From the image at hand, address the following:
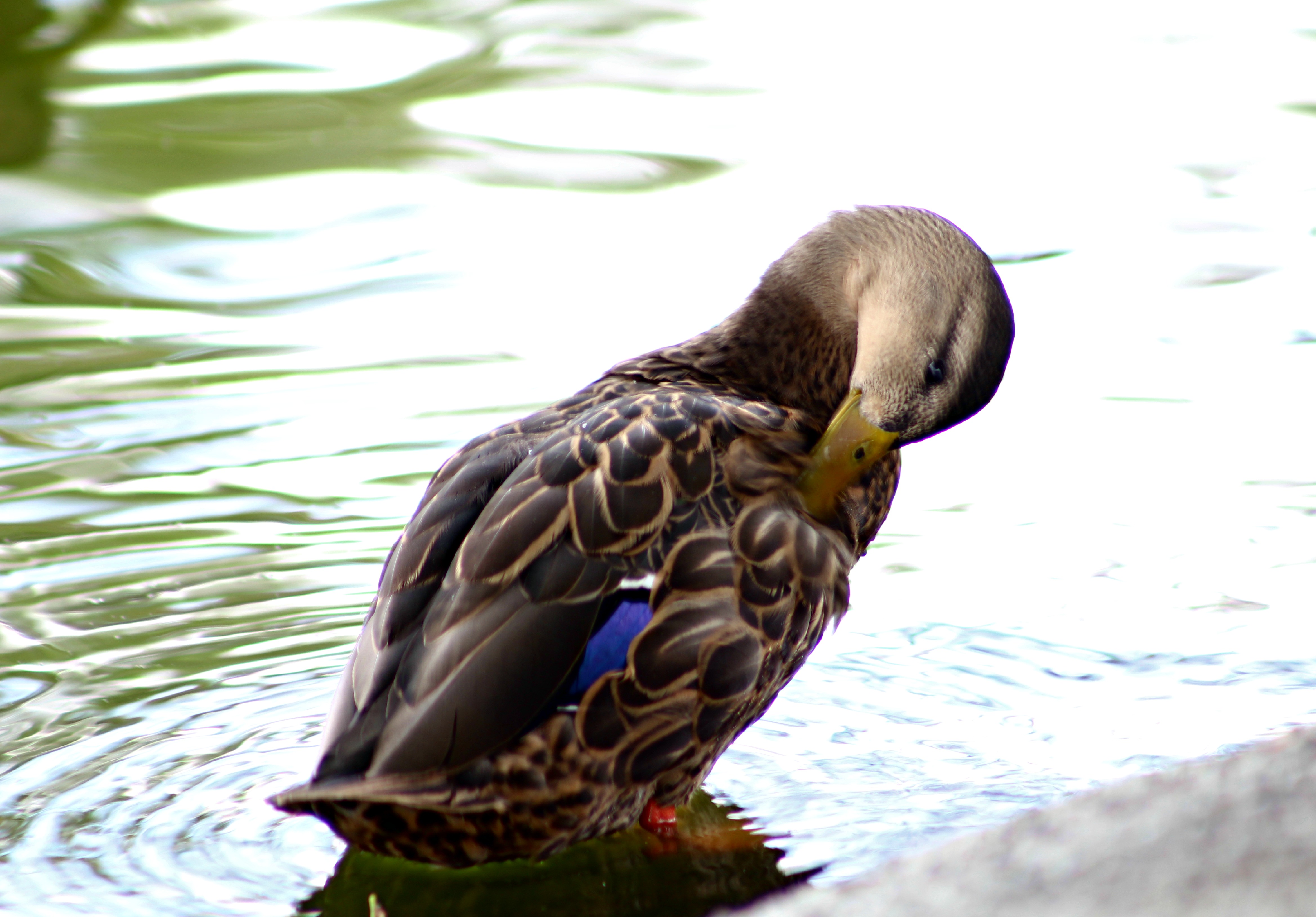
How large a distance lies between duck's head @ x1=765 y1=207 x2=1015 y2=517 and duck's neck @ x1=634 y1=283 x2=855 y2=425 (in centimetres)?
4

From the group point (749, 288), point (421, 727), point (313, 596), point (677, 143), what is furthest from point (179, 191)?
point (421, 727)

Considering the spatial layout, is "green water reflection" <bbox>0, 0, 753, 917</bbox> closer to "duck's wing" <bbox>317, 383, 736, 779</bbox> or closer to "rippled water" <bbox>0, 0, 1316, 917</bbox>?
"rippled water" <bbox>0, 0, 1316, 917</bbox>

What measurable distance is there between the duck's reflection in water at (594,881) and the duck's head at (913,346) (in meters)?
0.73

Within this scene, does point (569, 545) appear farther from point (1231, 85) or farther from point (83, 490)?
point (1231, 85)

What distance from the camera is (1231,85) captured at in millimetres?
9016

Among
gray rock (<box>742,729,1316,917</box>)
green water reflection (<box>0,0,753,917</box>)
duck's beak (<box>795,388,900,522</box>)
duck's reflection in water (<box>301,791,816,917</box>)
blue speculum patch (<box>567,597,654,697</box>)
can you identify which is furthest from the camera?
duck's beak (<box>795,388,900,522</box>)

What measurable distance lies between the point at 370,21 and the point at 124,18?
1502mm

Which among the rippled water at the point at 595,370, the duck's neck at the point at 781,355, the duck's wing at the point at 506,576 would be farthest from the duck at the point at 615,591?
the rippled water at the point at 595,370

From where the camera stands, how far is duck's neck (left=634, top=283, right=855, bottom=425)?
407cm

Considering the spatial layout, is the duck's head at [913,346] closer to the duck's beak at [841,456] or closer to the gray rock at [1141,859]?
the duck's beak at [841,456]

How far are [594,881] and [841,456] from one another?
1.03m

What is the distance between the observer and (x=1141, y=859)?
77.8 inches

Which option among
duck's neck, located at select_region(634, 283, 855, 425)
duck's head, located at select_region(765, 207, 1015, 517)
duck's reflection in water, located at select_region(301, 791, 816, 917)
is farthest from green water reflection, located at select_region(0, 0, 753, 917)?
duck's neck, located at select_region(634, 283, 855, 425)

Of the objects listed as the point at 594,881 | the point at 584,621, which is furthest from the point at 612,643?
the point at 594,881
